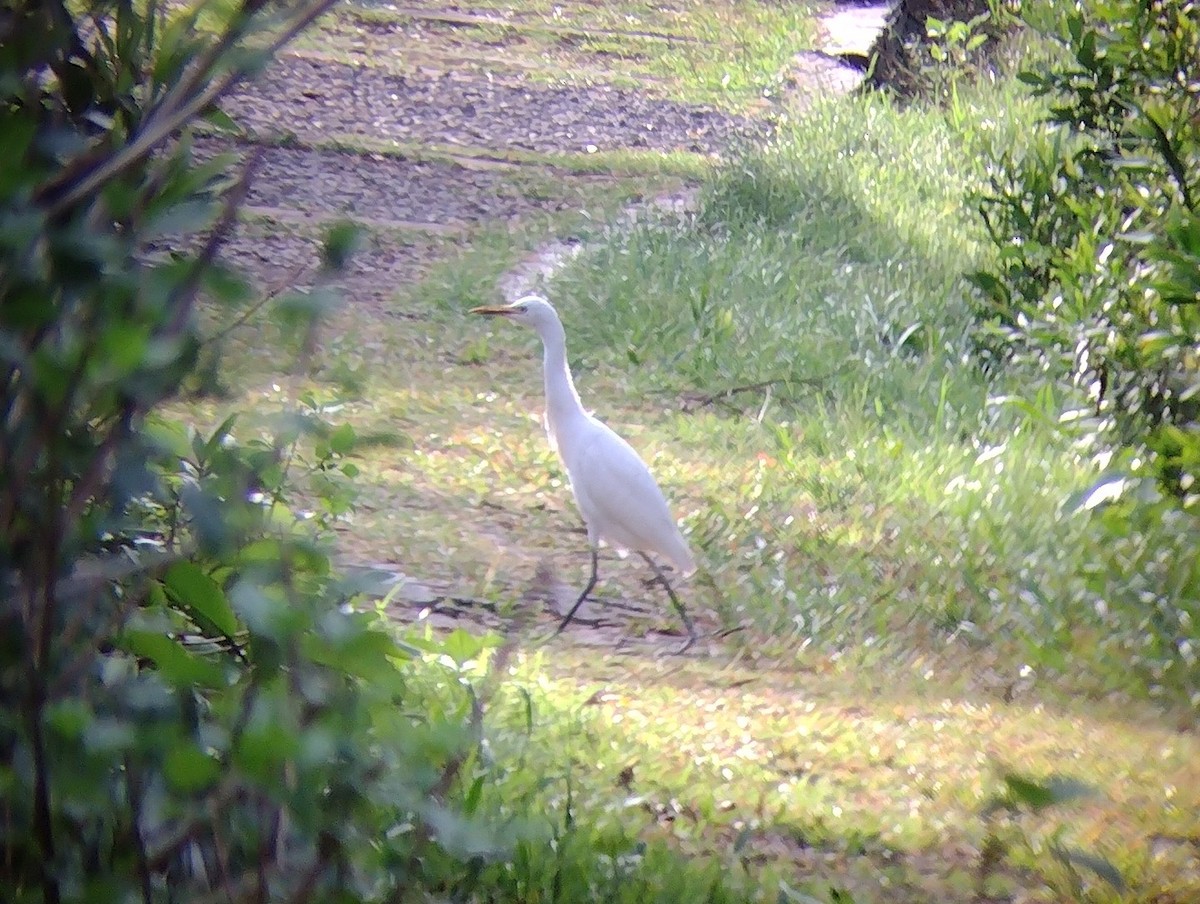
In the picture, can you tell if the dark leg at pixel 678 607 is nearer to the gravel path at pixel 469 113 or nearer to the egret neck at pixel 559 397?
the egret neck at pixel 559 397

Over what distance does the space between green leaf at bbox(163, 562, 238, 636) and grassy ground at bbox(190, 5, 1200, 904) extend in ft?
0.53

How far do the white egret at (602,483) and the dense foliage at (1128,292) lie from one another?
90cm

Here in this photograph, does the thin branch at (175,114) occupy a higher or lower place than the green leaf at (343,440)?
higher

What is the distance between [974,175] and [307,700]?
18.0 ft

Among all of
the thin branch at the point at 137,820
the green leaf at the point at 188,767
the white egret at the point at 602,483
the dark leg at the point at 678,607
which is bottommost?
the dark leg at the point at 678,607

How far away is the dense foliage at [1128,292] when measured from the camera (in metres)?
2.79

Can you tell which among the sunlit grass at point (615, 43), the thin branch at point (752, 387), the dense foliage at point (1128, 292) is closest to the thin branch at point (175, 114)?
the dense foliage at point (1128, 292)

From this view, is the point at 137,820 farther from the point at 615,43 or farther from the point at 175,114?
the point at 615,43

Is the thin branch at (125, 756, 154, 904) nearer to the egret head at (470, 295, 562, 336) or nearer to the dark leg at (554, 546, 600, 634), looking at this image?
the dark leg at (554, 546, 600, 634)

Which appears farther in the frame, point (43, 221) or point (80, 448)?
point (80, 448)

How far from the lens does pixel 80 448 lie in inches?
38.7

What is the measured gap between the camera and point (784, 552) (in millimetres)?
3484

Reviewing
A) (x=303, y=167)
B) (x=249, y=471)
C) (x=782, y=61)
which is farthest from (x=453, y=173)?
(x=249, y=471)

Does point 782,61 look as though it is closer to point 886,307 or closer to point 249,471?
point 886,307
